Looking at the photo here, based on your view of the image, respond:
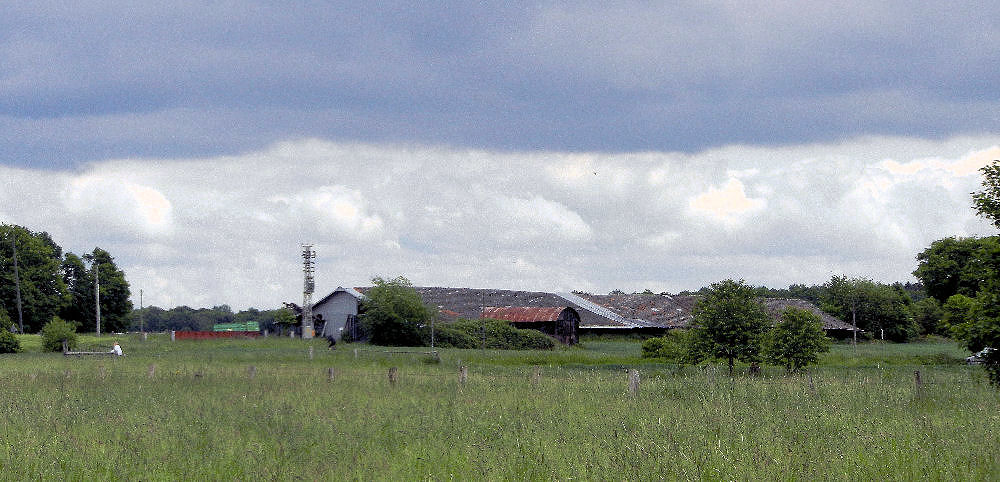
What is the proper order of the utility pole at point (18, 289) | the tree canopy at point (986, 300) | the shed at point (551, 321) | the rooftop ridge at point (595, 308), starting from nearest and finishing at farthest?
the tree canopy at point (986, 300), the shed at point (551, 321), the utility pole at point (18, 289), the rooftop ridge at point (595, 308)

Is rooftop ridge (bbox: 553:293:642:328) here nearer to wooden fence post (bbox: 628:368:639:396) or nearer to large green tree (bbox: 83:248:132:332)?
large green tree (bbox: 83:248:132:332)

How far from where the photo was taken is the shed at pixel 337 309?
8799 cm

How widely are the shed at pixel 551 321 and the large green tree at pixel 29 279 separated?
50.8 m

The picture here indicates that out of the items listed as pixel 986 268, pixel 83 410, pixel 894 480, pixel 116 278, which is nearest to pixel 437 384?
pixel 83 410

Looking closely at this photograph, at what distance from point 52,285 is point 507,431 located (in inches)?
3981

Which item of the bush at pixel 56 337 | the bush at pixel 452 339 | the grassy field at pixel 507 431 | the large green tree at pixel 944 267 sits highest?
the large green tree at pixel 944 267

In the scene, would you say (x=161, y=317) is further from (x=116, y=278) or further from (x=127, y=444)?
(x=127, y=444)

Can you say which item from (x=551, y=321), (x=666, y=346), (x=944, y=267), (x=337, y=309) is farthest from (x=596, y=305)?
(x=666, y=346)

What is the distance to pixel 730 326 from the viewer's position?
34.5 m

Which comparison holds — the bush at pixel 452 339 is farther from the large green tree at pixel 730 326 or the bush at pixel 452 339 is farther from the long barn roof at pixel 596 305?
the large green tree at pixel 730 326

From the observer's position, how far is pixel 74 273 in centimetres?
11362

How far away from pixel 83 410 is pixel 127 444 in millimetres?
5301

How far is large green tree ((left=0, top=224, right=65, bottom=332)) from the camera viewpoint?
9671 cm

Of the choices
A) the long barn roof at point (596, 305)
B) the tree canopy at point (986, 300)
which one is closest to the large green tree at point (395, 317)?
the long barn roof at point (596, 305)
